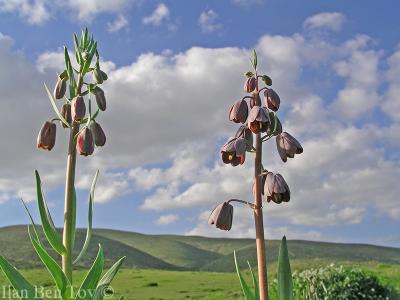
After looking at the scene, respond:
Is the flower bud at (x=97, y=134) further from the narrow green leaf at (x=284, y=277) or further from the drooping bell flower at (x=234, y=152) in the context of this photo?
the narrow green leaf at (x=284, y=277)

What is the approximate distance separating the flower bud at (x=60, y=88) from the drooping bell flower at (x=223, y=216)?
224cm

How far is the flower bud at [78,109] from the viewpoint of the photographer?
5.26 metres

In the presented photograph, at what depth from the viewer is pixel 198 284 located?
34344mm

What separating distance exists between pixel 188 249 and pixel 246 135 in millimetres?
136481

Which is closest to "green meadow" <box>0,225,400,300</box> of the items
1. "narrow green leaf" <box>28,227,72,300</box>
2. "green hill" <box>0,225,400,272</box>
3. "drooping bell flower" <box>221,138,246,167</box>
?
"green hill" <box>0,225,400,272</box>

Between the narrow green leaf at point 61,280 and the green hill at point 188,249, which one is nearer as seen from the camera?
the narrow green leaf at point 61,280

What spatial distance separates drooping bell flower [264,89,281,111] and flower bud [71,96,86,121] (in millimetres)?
1780

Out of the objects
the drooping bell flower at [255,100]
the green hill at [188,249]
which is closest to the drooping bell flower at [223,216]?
the drooping bell flower at [255,100]

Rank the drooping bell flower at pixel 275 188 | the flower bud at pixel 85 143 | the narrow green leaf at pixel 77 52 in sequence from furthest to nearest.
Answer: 1. the narrow green leaf at pixel 77 52
2. the flower bud at pixel 85 143
3. the drooping bell flower at pixel 275 188

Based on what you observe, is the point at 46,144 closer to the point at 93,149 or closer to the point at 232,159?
the point at 93,149

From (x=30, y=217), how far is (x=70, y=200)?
0.34 meters

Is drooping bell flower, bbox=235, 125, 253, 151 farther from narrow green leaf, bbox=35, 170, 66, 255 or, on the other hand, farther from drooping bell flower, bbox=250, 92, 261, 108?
narrow green leaf, bbox=35, 170, 66, 255

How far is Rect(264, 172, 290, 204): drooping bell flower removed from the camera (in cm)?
376

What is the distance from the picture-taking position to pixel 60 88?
18.4ft
